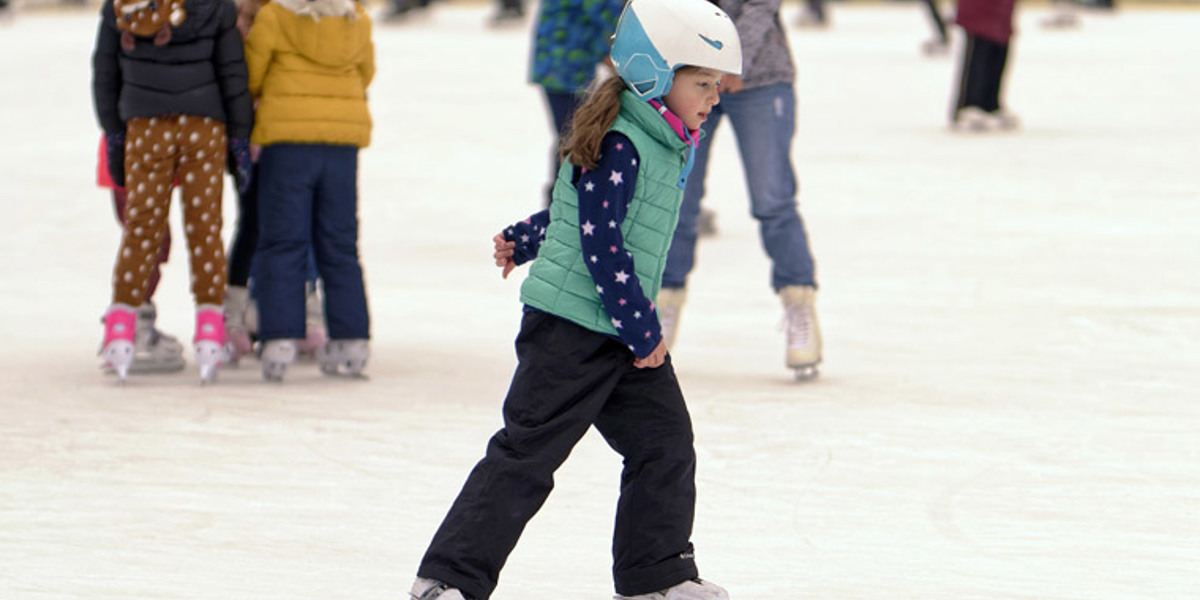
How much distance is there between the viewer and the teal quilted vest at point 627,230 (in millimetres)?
4238

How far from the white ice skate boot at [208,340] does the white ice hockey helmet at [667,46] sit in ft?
9.42

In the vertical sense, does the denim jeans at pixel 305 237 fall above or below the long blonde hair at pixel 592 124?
below

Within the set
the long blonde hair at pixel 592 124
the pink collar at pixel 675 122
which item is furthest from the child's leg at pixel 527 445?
the pink collar at pixel 675 122

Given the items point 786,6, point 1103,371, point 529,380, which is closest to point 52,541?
point 529,380

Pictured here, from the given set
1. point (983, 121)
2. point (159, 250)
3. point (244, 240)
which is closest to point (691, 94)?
point (159, 250)

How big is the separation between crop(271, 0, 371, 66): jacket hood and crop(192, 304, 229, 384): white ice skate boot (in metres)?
0.85

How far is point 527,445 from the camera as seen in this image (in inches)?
166

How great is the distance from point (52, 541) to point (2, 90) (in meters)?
12.8

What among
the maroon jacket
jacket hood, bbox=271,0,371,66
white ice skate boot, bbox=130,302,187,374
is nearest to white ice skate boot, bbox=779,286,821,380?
jacket hood, bbox=271,0,371,66

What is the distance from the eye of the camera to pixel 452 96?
17.1 m

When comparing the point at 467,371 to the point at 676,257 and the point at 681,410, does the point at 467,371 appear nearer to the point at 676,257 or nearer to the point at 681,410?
the point at 676,257

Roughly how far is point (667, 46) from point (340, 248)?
9.43 feet

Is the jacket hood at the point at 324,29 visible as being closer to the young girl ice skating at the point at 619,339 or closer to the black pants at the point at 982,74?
the young girl ice skating at the point at 619,339

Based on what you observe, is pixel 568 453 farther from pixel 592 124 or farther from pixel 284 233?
pixel 284 233
